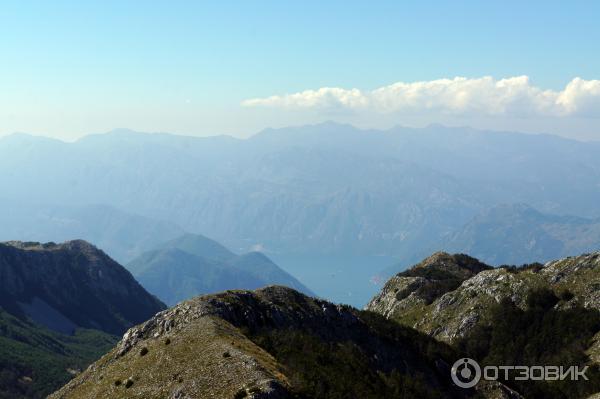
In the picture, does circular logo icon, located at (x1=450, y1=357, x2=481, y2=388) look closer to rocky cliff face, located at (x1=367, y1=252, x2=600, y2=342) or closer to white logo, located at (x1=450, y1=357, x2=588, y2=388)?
white logo, located at (x1=450, y1=357, x2=588, y2=388)

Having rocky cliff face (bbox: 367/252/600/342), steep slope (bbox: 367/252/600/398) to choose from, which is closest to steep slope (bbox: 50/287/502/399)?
steep slope (bbox: 367/252/600/398)

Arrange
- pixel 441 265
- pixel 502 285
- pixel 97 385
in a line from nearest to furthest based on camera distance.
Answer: pixel 97 385 < pixel 502 285 < pixel 441 265

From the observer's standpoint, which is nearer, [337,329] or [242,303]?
[242,303]

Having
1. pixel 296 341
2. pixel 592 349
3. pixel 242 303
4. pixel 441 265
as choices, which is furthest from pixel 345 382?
pixel 441 265

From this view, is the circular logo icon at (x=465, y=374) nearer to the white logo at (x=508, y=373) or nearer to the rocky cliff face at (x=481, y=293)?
the white logo at (x=508, y=373)

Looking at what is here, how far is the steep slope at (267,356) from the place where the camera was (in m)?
61.6

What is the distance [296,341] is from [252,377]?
2377 cm

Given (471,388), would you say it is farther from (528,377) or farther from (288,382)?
(288,382)

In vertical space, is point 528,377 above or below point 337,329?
below

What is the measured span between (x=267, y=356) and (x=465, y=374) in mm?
46818

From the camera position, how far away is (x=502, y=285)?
145375mm

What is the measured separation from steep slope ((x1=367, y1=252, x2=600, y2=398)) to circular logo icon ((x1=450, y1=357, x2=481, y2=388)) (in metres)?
8.50

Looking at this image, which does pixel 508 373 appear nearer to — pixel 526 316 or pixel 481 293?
pixel 526 316

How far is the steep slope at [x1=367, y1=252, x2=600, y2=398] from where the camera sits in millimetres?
116812
